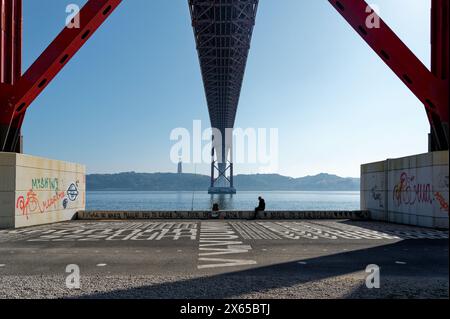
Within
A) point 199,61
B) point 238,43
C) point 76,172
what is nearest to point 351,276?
point 76,172

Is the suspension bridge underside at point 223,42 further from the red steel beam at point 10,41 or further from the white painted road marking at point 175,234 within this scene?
the white painted road marking at point 175,234

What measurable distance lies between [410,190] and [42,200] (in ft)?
63.5

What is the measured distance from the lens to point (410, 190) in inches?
754

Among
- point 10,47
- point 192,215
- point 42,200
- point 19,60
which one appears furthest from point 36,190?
point 192,215

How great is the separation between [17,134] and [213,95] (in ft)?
166

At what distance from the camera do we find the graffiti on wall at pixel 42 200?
1756 centimetres

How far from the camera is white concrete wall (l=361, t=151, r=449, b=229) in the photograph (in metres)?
16.8

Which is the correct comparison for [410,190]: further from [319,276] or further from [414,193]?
[319,276]

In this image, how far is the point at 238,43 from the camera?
4856 cm

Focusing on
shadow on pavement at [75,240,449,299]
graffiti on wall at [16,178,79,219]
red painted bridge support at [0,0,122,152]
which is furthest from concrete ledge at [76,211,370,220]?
shadow on pavement at [75,240,449,299]

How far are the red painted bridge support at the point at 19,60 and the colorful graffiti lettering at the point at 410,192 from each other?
1793cm

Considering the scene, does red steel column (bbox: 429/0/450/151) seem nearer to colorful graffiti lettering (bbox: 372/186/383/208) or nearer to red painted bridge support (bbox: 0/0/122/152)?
colorful graffiti lettering (bbox: 372/186/383/208)

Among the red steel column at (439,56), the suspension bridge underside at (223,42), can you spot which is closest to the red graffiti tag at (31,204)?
the red steel column at (439,56)
